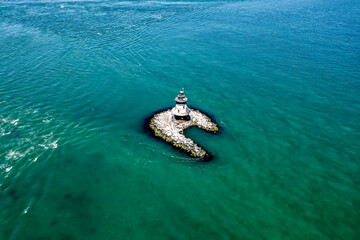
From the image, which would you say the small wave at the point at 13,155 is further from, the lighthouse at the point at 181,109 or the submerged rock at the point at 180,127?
the lighthouse at the point at 181,109

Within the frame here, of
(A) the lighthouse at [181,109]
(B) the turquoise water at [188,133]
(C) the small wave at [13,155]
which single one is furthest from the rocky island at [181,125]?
(C) the small wave at [13,155]

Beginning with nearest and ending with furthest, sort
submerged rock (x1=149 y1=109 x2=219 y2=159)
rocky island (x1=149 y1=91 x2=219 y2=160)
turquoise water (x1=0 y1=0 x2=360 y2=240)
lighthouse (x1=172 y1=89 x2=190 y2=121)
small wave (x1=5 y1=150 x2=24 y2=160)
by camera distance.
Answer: turquoise water (x1=0 y1=0 x2=360 y2=240) < small wave (x1=5 y1=150 x2=24 y2=160) < submerged rock (x1=149 y1=109 x2=219 y2=159) < rocky island (x1=149 y1=91 x2=219 y2=160) < lighthouse (x1=172 y1=89 x2=190 y2=121)

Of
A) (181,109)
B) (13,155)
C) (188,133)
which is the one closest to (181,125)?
(188,133)

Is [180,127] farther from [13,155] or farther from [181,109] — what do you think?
[13,155]

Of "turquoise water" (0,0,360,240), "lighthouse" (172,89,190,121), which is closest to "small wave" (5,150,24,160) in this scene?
"turquoise water" (0,0,360,240)

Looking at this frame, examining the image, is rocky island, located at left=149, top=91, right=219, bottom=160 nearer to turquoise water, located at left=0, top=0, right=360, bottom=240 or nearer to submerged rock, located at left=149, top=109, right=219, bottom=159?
submerged rock, located at left=149, top=109, right=219, bottom=159

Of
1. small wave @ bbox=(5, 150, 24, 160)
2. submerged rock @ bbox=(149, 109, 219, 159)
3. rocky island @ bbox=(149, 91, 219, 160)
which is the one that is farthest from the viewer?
rocky island @ bbox=(149, 91, 219, 160)

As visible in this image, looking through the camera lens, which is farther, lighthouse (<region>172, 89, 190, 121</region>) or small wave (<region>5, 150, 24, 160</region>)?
lighthouse (<region>172, 89, 190, 121</region>)
